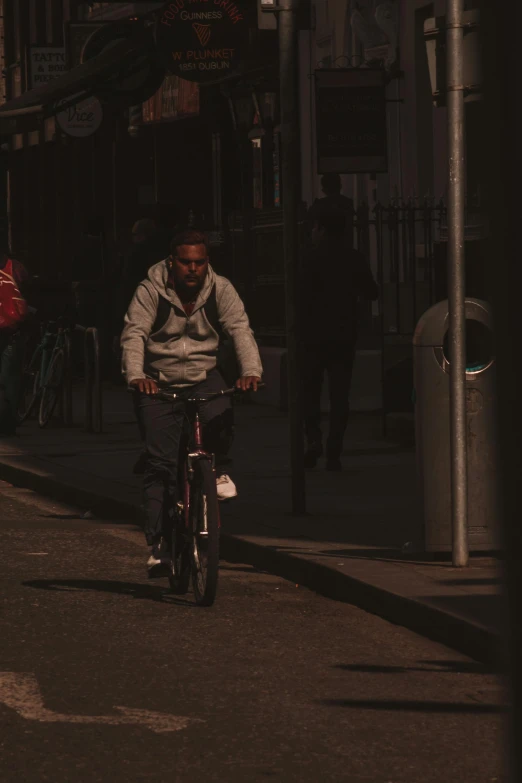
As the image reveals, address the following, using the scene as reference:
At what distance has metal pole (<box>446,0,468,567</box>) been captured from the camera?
7.51m

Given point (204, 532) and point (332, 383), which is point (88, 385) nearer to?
point (332, 383)

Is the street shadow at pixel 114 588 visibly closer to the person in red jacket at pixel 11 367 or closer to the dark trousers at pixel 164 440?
the dark trousers at pixel 164 440

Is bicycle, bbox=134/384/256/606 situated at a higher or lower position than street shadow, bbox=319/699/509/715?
higher

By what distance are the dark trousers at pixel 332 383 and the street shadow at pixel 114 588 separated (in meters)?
4.32

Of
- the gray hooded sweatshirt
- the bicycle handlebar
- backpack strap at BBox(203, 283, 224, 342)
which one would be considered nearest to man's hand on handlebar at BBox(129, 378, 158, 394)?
the bicycle handlebar

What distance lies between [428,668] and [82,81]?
70.3ft

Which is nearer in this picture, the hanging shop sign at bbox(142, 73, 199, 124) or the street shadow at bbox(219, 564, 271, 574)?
the street shadow at bbox(219, 564, 271, 574)

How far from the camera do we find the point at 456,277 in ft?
24.9

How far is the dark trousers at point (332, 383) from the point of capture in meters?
12.7

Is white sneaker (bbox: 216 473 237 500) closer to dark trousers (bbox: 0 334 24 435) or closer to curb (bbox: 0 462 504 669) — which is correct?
curb (bbox: 0 462 504 669)

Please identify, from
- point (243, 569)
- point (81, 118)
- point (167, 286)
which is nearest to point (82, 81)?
point (81, 118)

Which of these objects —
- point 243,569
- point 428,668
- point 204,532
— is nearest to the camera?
point 428,668

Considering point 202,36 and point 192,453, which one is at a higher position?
point 202,36

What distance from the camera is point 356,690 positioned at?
5.88 metres
